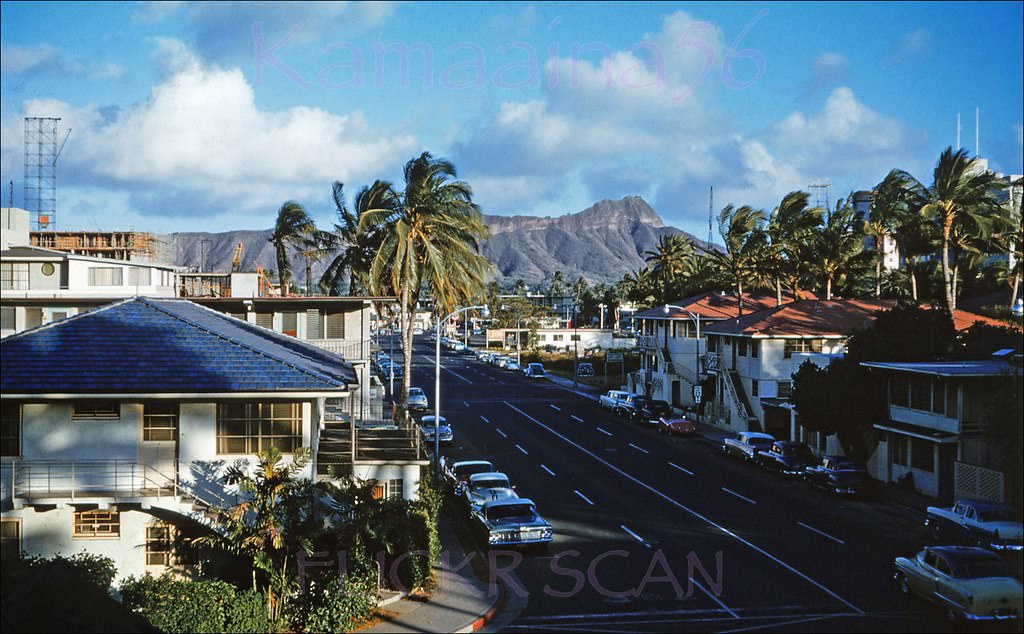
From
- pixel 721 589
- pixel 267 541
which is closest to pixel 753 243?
pixel 721 589

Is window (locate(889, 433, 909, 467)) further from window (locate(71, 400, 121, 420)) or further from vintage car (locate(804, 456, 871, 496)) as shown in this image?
window (locate(71, 400, 121, 420))

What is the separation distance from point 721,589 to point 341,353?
20816mm

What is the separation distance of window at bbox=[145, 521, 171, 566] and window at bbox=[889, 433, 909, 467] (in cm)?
2679

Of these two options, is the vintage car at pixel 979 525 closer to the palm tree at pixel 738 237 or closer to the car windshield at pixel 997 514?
the car windshield at pixel 997 514

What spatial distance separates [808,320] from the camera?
51.1 metres

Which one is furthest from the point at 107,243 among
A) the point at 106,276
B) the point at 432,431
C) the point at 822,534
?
the point at 822,534

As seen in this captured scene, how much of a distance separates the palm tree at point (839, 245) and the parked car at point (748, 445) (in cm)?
2152

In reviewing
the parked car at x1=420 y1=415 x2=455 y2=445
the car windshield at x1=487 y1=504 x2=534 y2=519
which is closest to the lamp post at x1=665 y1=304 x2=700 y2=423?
the parked car at x1=420 y1=415 x2=455 y2=445

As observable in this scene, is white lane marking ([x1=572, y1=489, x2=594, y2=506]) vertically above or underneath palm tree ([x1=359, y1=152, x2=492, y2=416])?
underneath

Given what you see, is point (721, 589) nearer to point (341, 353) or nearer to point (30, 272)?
point (341, 353)

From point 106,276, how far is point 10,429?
22.7 m

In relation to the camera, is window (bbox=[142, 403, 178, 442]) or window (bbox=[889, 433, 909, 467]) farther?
window (bbox=[889, 433, 909, 467])

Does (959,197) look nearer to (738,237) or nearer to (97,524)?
(738,237)

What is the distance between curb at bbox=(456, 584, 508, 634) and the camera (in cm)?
1844
